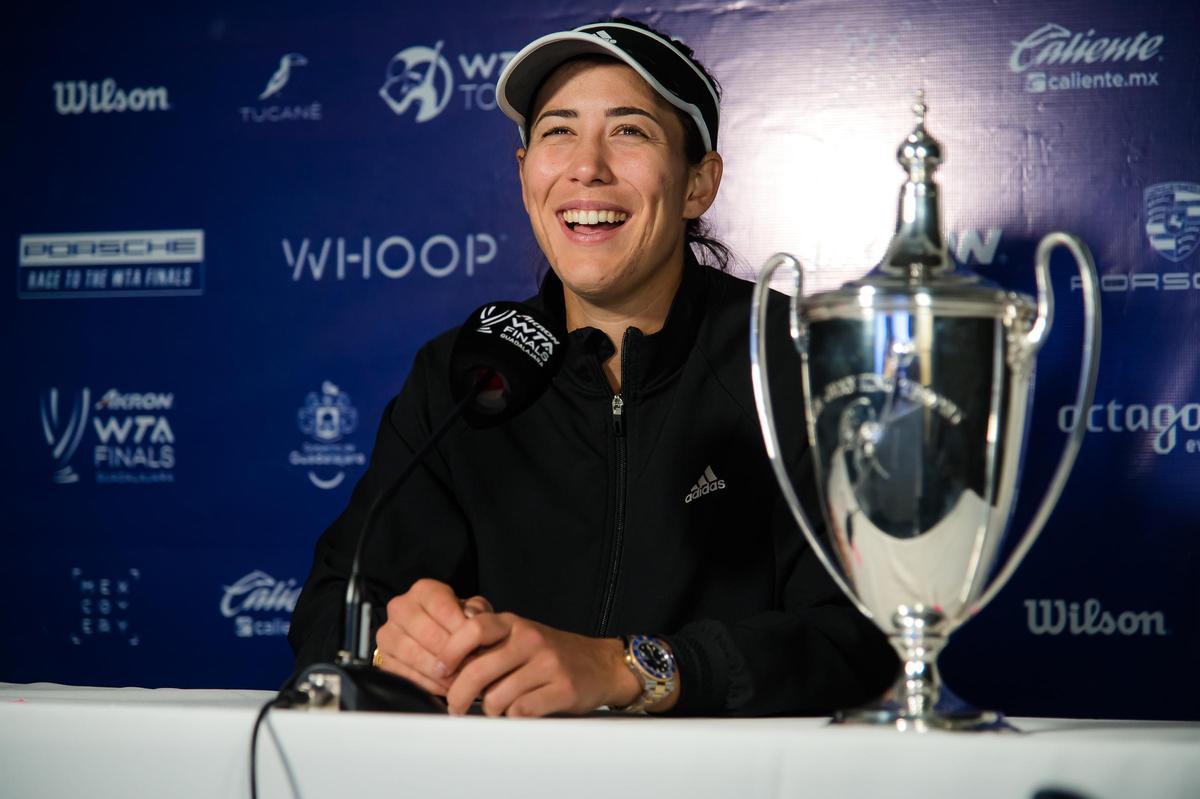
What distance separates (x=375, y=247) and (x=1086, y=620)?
1.40 m

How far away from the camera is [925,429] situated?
0.74m

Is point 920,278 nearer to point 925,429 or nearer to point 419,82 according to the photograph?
point 925,429

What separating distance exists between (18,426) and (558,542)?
141 cm

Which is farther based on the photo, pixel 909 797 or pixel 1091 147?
pixel 1091 147

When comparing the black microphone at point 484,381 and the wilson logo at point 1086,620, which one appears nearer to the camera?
the black microphone at point 484,381

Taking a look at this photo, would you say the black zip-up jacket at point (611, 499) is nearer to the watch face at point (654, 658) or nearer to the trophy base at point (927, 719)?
the watch face at point (654, 658)

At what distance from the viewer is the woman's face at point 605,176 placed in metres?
1.43

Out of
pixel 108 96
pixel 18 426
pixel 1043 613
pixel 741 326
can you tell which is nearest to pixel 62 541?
pixel 18 426

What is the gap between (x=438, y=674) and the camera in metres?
0.92

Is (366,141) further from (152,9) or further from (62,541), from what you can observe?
(62,541)

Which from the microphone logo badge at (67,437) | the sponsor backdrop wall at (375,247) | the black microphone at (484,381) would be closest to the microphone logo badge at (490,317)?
the black microphone at (484,381)

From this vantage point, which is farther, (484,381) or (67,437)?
(67,437)

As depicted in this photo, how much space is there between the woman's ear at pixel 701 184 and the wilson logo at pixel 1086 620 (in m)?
0.91

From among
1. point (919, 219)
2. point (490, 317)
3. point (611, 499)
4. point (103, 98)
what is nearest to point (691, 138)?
point (611, 499)
